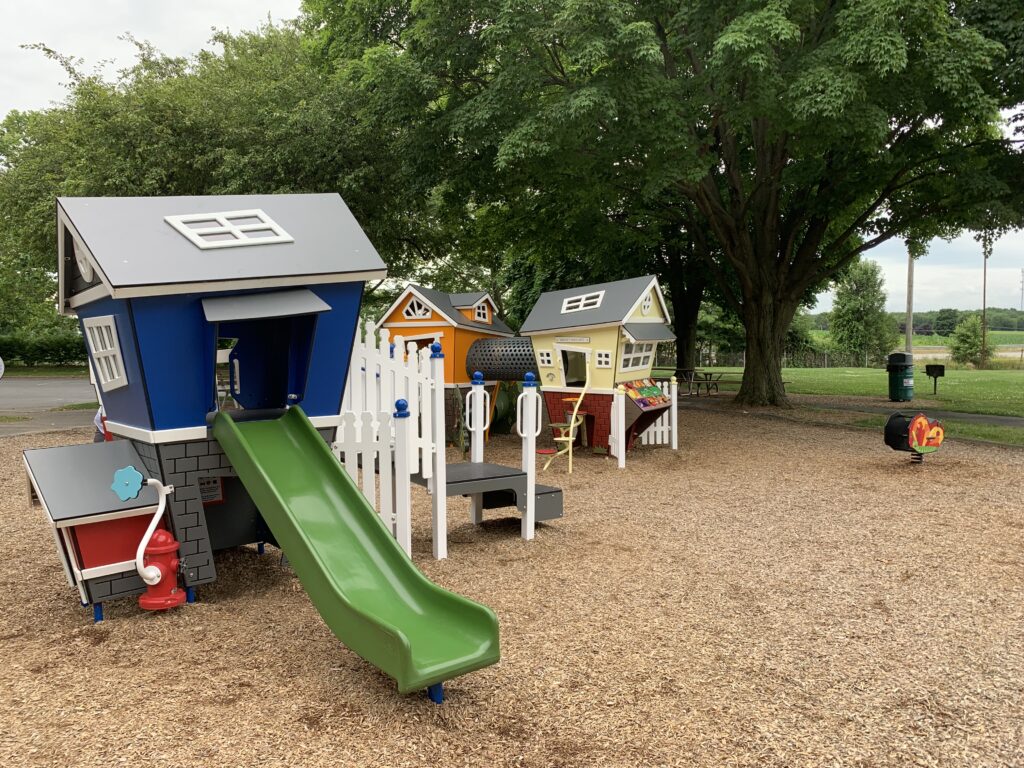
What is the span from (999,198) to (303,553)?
49.7 feet

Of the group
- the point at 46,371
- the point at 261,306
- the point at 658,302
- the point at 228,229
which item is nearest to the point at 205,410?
the point at 261,306

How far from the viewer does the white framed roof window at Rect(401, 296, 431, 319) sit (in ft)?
39.9

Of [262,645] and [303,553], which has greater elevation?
[303,553]

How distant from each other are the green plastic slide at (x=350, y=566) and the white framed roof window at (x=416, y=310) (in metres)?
7.28

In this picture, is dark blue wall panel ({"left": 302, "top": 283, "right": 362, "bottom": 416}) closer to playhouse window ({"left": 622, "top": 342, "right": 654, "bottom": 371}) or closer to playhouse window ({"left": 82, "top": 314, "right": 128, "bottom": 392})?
playhouse window ({"left": 82, "top": 314, "right": 128, "bottom": 392})

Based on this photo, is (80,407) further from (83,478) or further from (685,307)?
(685,307)

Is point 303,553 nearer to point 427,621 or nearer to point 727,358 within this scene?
Result: point 427,621

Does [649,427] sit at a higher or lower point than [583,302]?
lower

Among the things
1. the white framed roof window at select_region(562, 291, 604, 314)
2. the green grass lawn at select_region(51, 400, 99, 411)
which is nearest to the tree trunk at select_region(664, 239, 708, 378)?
the white framed roof window at select_region(562, 291, 604, 314)

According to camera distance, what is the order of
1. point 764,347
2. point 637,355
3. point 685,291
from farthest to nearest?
point 685,291 < point 764,347 < point 637,355

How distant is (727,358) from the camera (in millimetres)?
52531

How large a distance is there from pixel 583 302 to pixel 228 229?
283 inches

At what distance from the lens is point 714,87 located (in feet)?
37.1

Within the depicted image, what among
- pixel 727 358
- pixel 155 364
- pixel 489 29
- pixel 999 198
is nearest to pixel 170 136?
pixel 489 29
